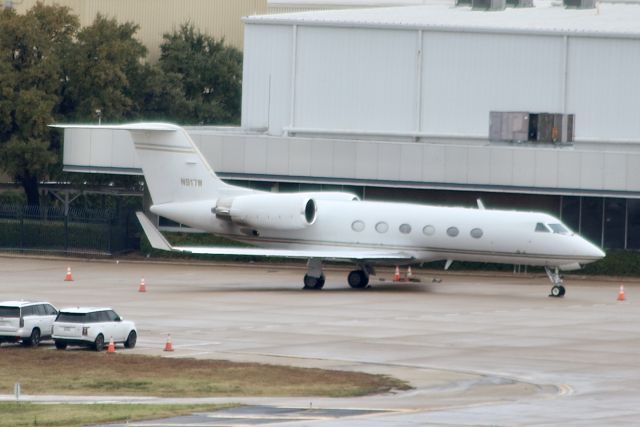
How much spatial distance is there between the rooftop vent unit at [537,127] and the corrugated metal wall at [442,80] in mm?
1790

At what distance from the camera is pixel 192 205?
51938 millimetres

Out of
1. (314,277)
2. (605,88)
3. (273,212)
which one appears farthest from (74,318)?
(605,88)

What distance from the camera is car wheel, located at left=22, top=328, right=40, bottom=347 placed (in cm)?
3403

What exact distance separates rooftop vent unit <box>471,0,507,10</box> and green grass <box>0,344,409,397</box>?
4047 cm

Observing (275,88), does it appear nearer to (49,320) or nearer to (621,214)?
(621,214)

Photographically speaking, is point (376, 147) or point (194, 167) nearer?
point (194, 167)

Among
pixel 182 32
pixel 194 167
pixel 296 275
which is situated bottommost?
pixel 296 275

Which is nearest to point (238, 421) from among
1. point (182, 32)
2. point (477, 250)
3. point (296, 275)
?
point (477, 250)

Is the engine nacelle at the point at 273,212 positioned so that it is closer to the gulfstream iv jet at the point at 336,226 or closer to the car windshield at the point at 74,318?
the gulfstream iv jet at the point at 336,226

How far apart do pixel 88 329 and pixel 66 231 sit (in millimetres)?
31042

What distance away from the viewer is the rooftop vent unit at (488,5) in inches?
2729

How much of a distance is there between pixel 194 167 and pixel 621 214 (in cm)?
1781

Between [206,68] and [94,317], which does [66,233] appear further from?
[94,317]

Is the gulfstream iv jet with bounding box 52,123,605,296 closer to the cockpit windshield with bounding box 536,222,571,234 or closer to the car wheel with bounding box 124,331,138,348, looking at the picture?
the cockpit windshield with bounding box 536,222,571,234
